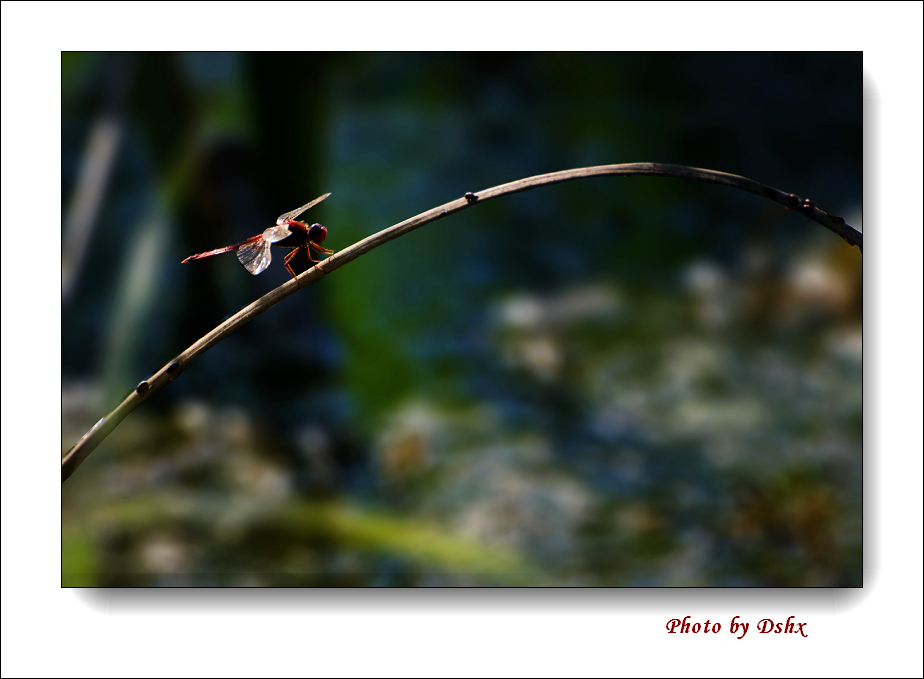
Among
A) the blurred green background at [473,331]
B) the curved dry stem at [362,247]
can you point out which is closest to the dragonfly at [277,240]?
the curved dry stem at [362,247]

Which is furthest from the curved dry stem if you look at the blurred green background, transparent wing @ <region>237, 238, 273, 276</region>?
the blurred green background

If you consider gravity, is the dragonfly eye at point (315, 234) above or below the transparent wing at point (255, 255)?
above

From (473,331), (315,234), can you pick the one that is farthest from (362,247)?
(473,331)

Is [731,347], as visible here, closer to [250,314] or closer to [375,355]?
[375,355]

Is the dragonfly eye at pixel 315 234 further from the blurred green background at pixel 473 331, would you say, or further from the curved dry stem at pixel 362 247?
the blurred green background at pixel 473 331

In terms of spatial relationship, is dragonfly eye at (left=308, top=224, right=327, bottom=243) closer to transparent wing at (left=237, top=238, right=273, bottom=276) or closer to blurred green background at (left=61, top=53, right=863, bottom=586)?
transparent wing at (left=237, top=238, right=273, bottom=276)

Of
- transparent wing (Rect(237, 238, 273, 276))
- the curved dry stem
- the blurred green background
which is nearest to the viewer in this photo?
the curved dry stem

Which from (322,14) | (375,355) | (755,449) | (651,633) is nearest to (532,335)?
(375,355)
